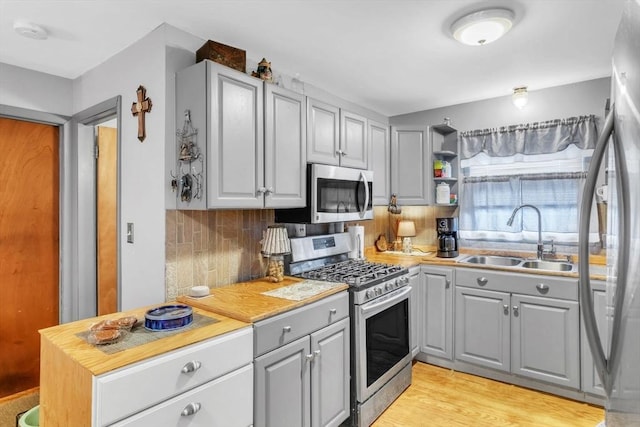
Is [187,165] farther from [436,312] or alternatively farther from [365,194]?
[436,312]

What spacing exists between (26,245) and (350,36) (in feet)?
8.76

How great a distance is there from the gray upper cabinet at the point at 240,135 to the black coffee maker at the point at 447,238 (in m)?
1.71

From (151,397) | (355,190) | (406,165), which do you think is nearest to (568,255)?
(406,165)

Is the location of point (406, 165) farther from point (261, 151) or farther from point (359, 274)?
point (261, 151)

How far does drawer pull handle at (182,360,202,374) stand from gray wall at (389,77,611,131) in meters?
3.30

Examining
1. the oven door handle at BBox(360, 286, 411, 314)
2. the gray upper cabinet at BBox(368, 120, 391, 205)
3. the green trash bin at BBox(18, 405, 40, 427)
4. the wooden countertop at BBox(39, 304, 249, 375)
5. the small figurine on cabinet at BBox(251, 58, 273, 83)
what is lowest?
the green trash bin at BBox(18, 405, 40, 427)

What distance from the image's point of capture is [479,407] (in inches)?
99.3

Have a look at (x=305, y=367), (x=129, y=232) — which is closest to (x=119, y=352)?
(x=305, y=367)

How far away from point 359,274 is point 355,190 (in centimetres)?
72

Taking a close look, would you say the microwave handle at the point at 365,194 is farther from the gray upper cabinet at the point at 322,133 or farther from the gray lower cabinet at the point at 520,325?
the gray lower cabinet at the point at 520,325

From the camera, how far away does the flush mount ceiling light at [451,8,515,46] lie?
1.86m

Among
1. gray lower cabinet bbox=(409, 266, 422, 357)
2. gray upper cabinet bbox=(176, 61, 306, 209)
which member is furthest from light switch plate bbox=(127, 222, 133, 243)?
gray lower cabinet bbox=(409, 266, 422, 357)

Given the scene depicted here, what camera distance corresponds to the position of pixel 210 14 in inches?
74.6

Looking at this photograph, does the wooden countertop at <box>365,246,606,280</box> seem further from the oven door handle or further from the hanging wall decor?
the hanging wall decor
